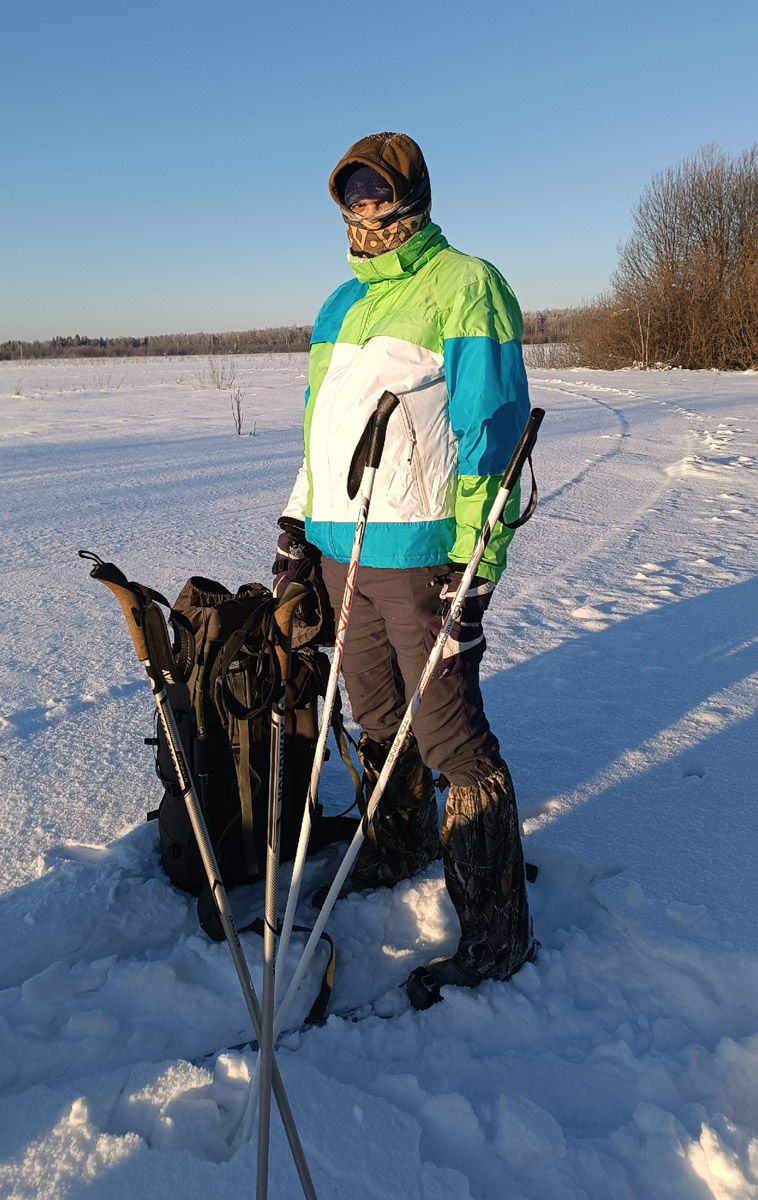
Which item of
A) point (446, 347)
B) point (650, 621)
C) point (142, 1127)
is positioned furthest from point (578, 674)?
point (142, 1127)

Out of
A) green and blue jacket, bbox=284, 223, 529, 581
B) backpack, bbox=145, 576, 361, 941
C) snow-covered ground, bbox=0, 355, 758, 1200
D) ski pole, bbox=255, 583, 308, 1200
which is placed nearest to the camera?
ski pole, bbox=255, 583, 308, 1200

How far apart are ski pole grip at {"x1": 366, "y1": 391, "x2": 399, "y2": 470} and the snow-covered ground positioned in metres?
1.29

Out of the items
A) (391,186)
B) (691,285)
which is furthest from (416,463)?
(691,285)

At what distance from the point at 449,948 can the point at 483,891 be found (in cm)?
28

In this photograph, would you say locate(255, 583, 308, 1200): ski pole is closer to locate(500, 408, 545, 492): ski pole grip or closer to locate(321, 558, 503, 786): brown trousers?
locate(321, 558, 503, 786): brown trousers

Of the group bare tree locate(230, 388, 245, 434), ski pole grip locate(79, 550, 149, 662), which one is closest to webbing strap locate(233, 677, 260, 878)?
ski pole grip locate(79, 550, 149, 662)

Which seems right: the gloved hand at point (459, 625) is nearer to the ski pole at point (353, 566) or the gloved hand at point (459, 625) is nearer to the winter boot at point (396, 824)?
the ski pole at point (353, 566)

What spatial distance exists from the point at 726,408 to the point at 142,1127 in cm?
1487

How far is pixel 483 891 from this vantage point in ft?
6.29

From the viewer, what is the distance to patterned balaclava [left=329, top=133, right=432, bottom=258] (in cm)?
174

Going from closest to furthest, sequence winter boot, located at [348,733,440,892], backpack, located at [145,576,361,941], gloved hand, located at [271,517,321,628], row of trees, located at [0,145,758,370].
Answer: backpack, located at [145,576,361,941]
gloved hand, located at [271,517,321,628]
winter boot, located at [348,733,440,892]
row of trees, located at [0,145,758,370]

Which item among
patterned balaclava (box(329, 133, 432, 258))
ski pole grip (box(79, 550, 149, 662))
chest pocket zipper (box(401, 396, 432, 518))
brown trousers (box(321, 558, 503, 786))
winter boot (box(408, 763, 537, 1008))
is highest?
patterned balaclava (box(329, 133, 432, 258))

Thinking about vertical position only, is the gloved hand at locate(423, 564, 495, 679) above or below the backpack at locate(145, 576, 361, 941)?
above

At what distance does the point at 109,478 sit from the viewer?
7.85 metres
